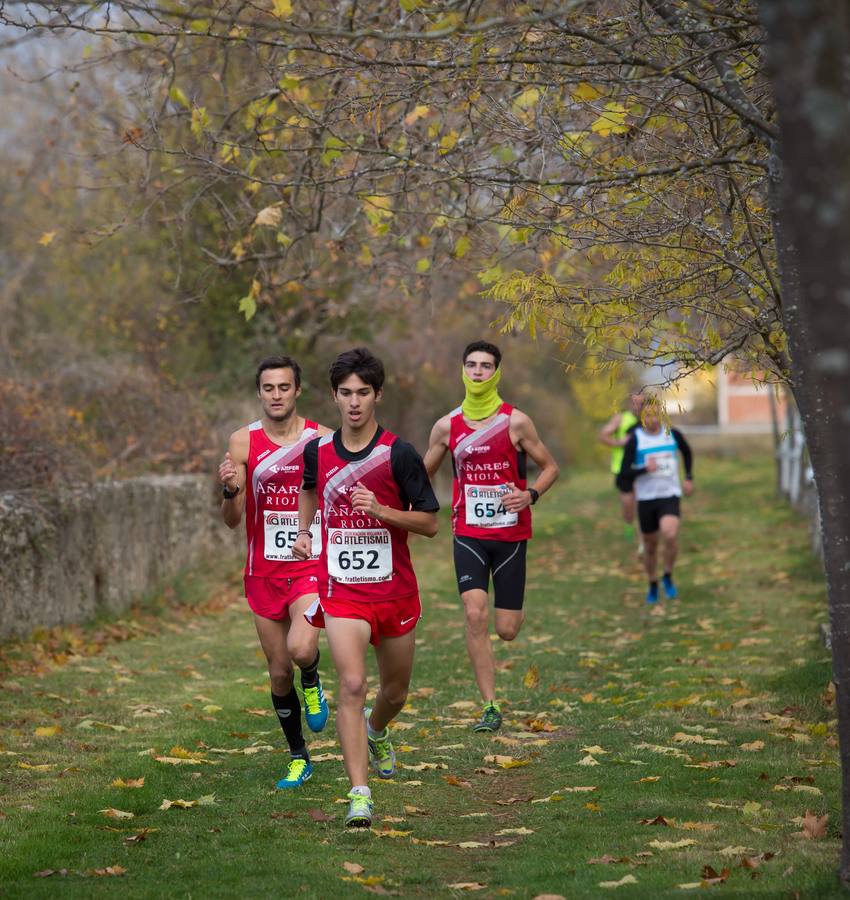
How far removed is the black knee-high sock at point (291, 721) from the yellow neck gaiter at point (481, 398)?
8.43 feet

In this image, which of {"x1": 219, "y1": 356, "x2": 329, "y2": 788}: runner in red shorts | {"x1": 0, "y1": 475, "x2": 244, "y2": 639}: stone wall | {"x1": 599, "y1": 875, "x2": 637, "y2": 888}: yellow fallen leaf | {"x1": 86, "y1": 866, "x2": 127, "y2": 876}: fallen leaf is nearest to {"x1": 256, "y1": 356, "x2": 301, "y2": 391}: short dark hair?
{"x1": 219, "y1": 356, "x2": 329, "y2": 788}: runner in red shorts

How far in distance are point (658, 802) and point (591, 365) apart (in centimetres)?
231

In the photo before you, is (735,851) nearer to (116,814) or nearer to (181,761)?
(116,814)

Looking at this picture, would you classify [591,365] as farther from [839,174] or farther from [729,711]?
[839,174]

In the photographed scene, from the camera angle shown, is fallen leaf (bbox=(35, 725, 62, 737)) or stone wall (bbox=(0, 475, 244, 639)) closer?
fallen leaf (bbox=(35, 725, 62, 737))

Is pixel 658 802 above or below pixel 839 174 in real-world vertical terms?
below

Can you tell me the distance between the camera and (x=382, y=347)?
26141 millimetres

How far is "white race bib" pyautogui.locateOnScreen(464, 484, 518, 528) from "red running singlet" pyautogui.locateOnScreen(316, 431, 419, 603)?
2602mm

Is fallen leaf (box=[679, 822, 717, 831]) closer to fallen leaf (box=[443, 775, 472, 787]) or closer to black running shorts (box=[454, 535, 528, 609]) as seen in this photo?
fallen leaf (box=[443, 775, 472, 787])

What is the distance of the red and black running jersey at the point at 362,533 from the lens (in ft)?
22.4

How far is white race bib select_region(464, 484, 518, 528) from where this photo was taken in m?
9.42

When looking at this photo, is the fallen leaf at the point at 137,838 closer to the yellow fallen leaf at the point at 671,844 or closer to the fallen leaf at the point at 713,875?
the yellow fallen leaf at the point at 671,844

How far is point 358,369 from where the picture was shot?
6785mm

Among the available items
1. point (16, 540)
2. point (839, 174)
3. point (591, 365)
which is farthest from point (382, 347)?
point (839, 174)
